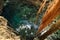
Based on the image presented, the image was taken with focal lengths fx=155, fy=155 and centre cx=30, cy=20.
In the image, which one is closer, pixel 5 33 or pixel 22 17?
pixel 5 33

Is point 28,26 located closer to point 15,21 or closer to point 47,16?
point 15,21

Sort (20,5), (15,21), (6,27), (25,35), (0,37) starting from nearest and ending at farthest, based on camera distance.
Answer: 1. (0,37)
2. (6,27)
3. (25,35)
4. (15,21)
5. (20,5)

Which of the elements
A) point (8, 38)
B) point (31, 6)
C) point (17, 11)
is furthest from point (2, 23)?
point (31, 6)

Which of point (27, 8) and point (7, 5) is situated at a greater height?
point (7, 5)

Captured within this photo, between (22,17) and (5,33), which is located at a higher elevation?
(22,17)

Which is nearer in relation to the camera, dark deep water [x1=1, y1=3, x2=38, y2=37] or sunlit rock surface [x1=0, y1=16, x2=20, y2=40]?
sunlit rock surface [x1=0, y1=16, x2=20, y2=40]

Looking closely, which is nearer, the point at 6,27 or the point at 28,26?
the point at 6,27

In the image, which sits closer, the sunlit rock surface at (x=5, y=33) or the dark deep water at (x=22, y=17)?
the sunlit rock surface at (x=5, y=33)

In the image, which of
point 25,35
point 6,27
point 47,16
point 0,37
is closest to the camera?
point 47,16

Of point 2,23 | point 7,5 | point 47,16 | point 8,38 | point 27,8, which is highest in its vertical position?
point 7,5
